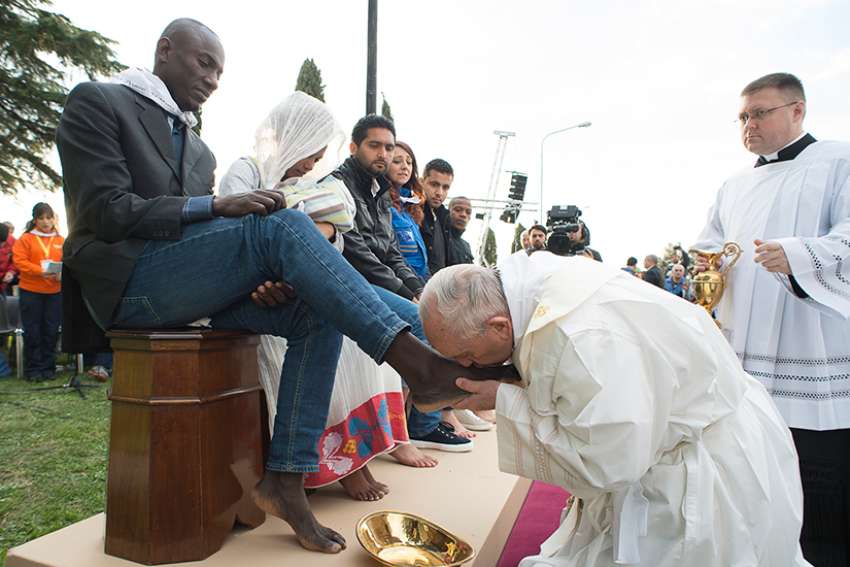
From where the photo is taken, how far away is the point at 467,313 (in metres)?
1.66

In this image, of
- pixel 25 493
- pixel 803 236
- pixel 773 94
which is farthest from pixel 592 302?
pixel 25 493

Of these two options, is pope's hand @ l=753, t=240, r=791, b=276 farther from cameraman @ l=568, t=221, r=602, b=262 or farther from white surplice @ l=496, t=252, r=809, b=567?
cameraman @ l=568, t=221, r=602, b=262

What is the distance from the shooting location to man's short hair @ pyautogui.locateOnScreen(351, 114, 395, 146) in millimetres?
3609

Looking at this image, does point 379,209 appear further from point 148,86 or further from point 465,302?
point 465,302

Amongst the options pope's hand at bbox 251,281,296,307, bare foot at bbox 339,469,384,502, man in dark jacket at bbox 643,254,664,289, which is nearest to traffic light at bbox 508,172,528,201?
man in dark jacket at bbox 643,254,664,289

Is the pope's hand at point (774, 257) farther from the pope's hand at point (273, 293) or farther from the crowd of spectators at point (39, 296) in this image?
the crowd of spectators at point (39, 296)

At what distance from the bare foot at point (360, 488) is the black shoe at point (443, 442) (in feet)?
2.95

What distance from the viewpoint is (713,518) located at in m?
1.56

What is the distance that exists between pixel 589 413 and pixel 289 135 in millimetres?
1941

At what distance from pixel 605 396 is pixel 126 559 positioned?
1.58 metres

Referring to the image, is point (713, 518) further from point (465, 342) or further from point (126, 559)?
point (126, 559)

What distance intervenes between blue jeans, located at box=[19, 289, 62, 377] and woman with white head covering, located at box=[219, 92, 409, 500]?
547 centimetres

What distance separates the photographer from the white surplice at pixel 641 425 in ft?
4.75

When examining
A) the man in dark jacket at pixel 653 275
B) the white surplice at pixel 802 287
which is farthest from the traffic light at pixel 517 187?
the white surplice at pixel 802 287
